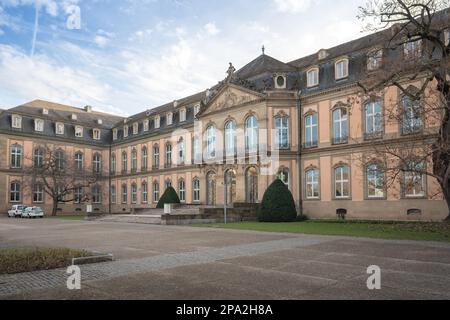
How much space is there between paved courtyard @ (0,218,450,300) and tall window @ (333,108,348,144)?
17.3 metres

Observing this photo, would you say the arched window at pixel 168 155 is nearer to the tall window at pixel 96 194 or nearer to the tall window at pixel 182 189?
the tall window at pixel 182 189

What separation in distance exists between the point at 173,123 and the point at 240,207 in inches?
767

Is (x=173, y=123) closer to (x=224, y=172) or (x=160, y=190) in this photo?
(x=160, y=190)

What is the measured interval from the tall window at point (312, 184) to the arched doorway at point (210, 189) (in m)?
8.74

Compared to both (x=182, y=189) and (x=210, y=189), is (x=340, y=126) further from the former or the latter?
(x=182, y=189)

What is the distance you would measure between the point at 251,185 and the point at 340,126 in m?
8.44

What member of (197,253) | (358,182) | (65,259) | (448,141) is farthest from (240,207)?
(65,259)

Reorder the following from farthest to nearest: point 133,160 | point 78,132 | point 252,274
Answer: point 78,132 → point 133,160 → point 252,274

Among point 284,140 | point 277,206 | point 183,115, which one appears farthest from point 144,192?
point 277,206

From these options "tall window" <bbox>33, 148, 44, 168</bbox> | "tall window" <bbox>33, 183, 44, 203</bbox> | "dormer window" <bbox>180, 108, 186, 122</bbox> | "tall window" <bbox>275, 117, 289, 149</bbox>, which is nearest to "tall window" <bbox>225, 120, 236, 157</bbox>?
"tall window" <bbox>275, 117, 289, 149</bbox>

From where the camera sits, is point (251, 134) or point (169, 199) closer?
point (251, 134)

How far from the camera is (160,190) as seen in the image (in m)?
48.8

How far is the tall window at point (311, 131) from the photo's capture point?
32750 mm

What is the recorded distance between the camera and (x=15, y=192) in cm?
4997
